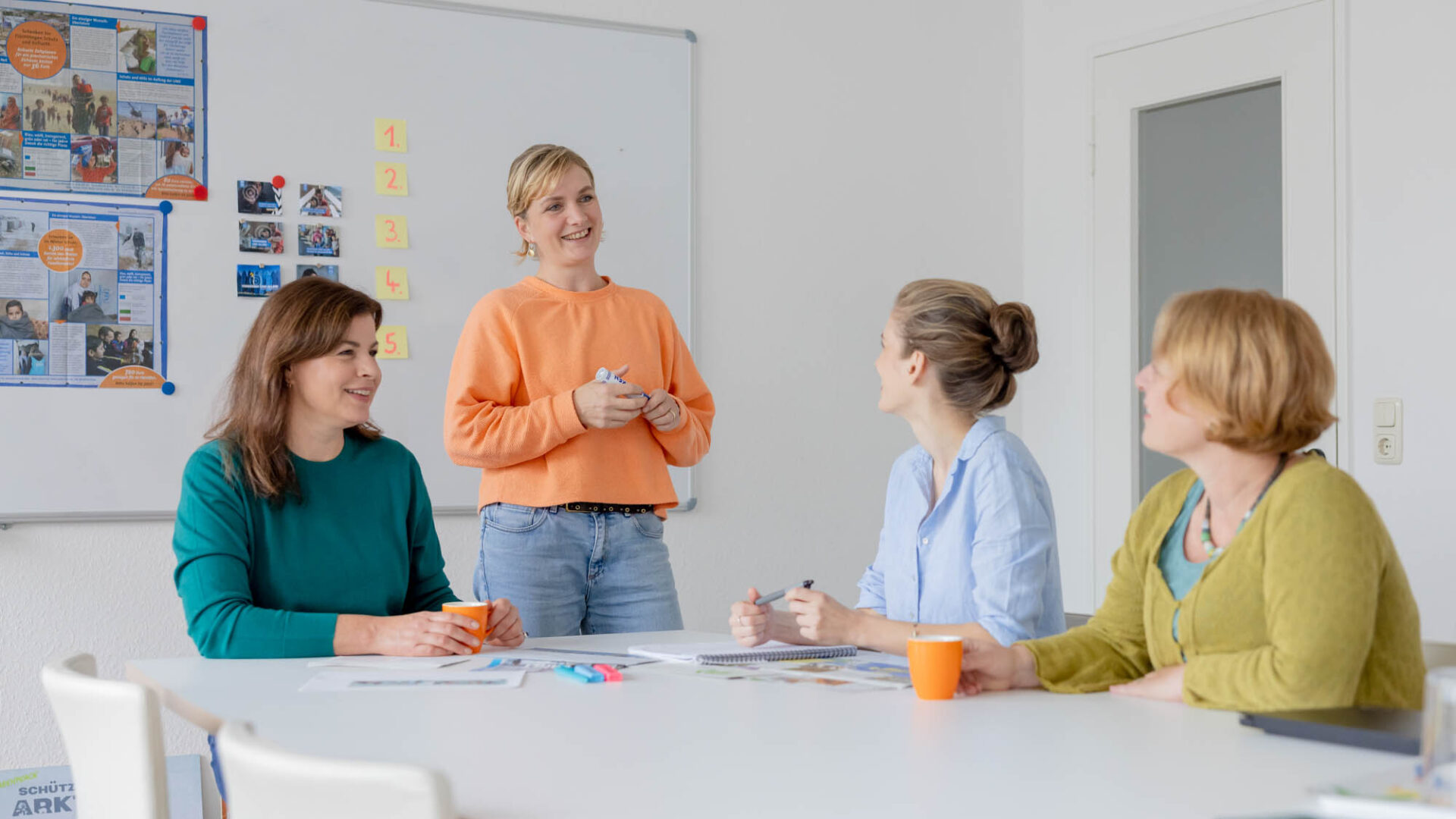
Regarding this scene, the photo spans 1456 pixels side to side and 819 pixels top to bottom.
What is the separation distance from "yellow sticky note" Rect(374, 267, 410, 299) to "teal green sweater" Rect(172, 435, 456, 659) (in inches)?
49.1

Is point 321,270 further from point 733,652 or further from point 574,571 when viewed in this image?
point 733,652

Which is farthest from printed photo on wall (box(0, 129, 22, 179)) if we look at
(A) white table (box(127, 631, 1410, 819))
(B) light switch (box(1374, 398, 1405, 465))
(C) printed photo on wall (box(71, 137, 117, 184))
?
(B) light switch (box(1374, 398, 1405, 465))

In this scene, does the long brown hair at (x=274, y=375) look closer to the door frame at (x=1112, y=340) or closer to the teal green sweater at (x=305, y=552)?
the teal green sweater at (x=305, y=552)

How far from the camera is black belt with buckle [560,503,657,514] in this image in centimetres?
237

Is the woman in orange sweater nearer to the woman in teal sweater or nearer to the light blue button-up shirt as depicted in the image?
the woman in teal sweater

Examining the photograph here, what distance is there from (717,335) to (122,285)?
1585 millimetres

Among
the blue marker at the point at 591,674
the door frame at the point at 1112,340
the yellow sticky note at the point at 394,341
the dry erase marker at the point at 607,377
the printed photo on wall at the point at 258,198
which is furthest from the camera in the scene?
the door frame at the point at 1112,340

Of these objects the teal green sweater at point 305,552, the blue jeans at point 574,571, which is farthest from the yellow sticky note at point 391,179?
the teal green sweater at point 305,552

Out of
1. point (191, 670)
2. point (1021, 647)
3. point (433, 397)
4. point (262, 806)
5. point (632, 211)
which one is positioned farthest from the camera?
point (632, 211)

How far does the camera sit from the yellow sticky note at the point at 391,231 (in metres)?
3.30

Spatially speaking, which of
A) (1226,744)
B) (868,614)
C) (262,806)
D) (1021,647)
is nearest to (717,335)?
(868,614)

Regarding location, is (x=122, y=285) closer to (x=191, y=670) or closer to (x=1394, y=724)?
(x=191, y=670)

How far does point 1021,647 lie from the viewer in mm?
1547

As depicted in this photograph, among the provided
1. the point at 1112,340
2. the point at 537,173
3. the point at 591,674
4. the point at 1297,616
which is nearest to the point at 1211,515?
the point at 1297,616
